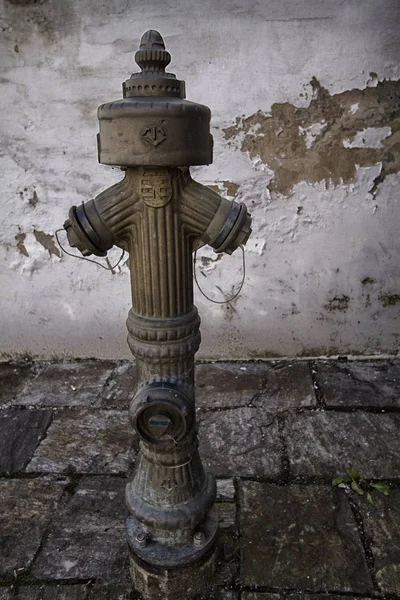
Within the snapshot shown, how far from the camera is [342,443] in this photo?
8.80 ft

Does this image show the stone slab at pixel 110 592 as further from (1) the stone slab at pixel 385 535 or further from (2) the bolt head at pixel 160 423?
(1) the stone slab at pixel 385 535

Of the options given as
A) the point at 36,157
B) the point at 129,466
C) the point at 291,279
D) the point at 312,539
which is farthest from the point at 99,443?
the point at 36,157

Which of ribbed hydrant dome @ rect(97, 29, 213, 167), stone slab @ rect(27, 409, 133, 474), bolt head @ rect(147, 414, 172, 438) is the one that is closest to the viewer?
ribbed hydrant dome @ rect(97, 29, 213, 167)

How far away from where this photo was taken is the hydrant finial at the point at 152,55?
1470mm

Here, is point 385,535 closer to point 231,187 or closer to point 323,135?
point 231,187

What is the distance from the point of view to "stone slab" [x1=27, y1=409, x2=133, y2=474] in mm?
2594

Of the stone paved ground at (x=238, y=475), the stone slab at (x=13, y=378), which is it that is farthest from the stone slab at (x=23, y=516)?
the stone slab at (x=13, y=378)

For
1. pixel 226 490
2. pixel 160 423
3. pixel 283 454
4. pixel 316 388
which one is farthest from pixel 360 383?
pixel 160 423

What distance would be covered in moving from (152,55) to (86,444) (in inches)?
81.6

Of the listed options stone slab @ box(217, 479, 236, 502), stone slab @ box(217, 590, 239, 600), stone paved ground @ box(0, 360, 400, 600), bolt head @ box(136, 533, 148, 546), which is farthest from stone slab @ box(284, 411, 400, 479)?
bolt head @ box(136, 533, 148, 546)

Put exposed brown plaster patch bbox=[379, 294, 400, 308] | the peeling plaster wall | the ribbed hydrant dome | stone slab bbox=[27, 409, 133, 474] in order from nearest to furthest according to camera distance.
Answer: the ribbed hydrant dome → stone slab bbox=[27, 409, 133, 474] → the peeling plaster wall → exposed brown plaster patch bbox=[379, 294, 400, 308]

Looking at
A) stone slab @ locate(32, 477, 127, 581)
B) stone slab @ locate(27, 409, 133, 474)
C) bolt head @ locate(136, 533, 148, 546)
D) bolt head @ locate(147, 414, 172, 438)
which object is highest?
bolt head @ locate(147, 414, 172, 438)

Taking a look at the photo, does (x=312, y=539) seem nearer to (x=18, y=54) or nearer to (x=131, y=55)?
(x=131, y=55)

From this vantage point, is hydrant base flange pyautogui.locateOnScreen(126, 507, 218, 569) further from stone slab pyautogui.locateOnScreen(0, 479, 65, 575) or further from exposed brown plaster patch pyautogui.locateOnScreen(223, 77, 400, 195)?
exposed brown plaster patch pyautogui.locateOnScreen(223, 77, 400, 195)
